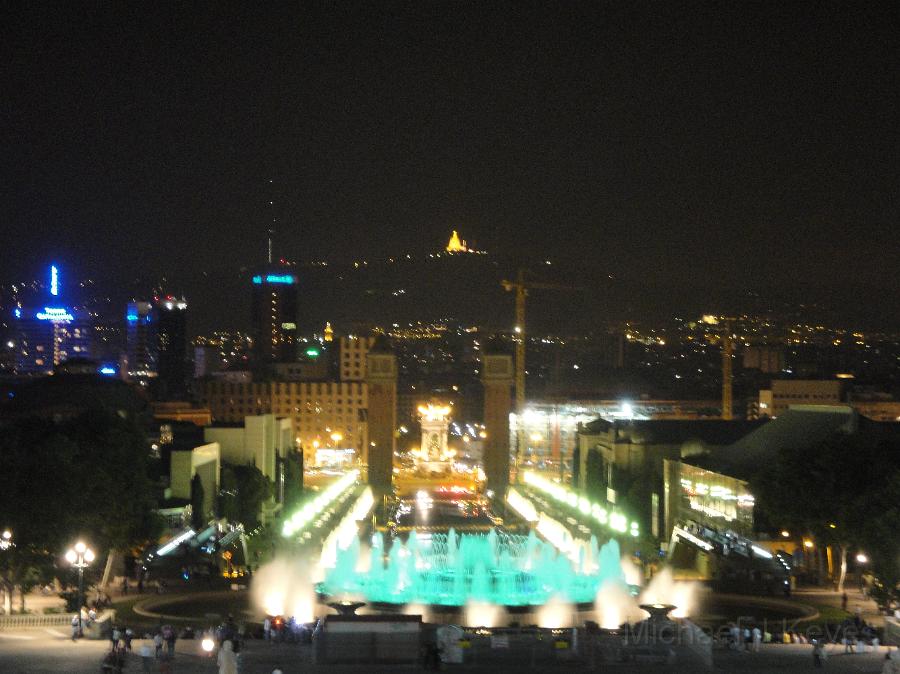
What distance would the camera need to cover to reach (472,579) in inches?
1726

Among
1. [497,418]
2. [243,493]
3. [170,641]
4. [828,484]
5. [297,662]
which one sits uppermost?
[497,418]

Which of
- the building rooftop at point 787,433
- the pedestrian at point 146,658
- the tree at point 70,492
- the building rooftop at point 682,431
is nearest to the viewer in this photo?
the pedestrian at point 146,658

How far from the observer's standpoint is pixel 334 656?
27641 mm

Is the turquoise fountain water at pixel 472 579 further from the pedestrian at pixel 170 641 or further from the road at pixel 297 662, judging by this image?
the pedestrian at pixel 170 641

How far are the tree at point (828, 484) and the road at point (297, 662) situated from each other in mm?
14006

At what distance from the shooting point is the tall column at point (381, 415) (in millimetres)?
102750

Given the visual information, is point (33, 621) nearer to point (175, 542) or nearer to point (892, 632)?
point (175, 542)

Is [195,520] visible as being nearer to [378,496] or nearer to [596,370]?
[378,496]

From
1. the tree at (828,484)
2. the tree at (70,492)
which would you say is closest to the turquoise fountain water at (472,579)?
the tree at (828,484)

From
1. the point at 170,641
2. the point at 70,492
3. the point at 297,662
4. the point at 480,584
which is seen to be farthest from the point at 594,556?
the point at 170,641

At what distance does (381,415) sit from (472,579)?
210ft

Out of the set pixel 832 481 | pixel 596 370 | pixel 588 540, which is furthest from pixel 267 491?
pixel 596 370

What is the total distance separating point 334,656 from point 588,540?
3407 cm

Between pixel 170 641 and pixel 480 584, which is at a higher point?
pixel 170 641
